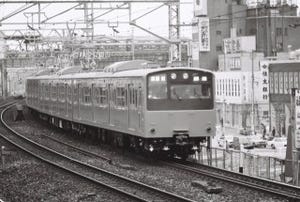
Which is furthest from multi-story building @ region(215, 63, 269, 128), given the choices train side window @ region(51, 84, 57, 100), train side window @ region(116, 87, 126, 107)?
train side window @ region(116, 87, 126, 107)

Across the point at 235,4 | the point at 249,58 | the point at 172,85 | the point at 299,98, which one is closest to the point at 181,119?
the point at 172,85

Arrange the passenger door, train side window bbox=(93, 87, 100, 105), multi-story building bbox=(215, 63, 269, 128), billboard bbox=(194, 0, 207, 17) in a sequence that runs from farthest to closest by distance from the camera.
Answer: billboard bbox=(194, 0, 207, 17), multi-story building bbox=(215, 63, 269, 128), train side window bbox=(93, 87, 100, 105), the passenger door

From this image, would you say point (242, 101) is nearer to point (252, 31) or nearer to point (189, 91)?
point (252, 31)

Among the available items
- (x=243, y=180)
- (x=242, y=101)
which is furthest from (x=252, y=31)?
(x=243, y=180)

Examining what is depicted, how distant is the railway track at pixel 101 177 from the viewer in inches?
463

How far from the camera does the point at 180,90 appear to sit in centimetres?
1631

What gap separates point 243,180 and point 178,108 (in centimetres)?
315

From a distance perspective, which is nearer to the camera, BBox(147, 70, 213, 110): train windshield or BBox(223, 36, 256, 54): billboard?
BBox(147, 70, 213, 110): train windshield

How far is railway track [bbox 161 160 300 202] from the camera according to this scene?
11.9m

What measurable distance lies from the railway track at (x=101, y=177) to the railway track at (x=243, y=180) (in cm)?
178

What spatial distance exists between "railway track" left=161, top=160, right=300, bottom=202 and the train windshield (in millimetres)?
1505

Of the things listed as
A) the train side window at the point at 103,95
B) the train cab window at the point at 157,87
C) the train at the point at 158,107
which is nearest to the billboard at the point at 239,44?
the train side window at the point at 103,95

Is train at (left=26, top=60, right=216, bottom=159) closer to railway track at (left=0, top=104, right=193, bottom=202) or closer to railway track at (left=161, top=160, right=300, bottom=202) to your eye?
railway track at (left=161, top=160, right=300, bottom=202)

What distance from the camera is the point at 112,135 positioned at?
20125mm
